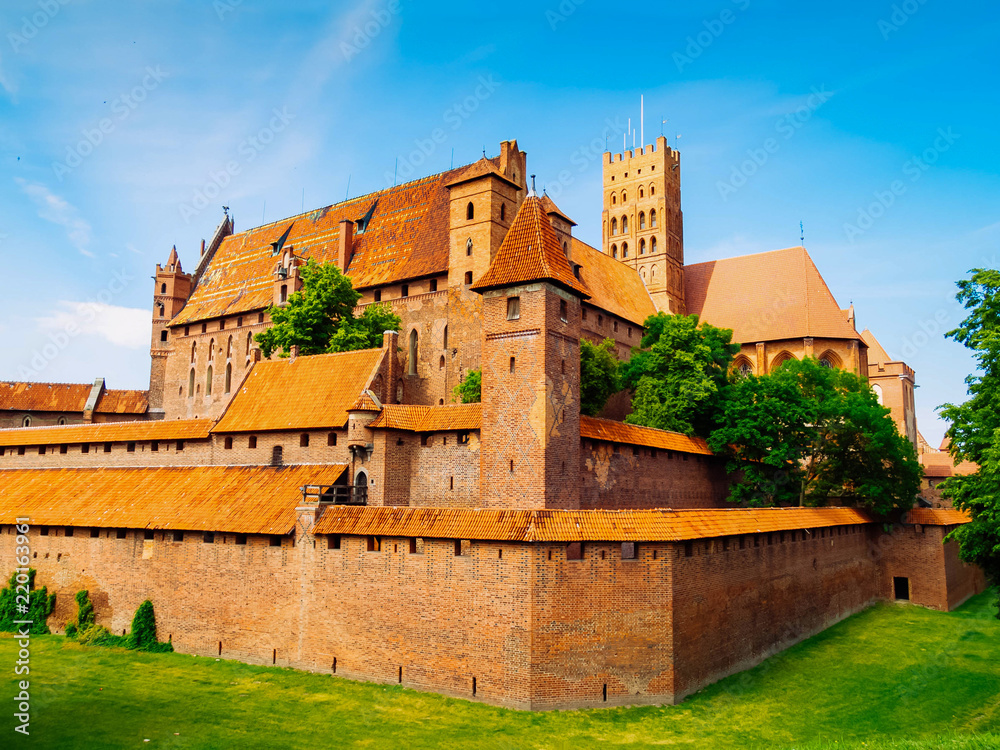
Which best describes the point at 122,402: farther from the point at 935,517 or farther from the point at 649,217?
the point at 935,517

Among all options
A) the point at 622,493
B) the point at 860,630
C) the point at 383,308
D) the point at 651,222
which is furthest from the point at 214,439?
the point at 651,222

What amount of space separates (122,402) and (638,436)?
4495 cm

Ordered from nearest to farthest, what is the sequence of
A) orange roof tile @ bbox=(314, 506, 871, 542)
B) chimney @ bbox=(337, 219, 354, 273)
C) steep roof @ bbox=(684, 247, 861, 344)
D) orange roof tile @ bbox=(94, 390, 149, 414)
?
1. orange roof tile @ bbox=(314, 506, 871, 542)
2. chimney @ bbox=(337, 219, 354, 273)
3. steep roof @ bbox=(684, 247, 861, 344)
4. orange roof tile @ bbox=(94, 390, 149, 414)

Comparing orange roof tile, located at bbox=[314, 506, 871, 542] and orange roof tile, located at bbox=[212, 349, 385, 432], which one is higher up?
orange roof tile, located at bbox=[212, 349, 385, 432]

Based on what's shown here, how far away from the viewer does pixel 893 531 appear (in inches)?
1615

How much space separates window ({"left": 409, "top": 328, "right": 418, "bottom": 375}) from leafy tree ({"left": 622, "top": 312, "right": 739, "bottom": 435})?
10.9 meters

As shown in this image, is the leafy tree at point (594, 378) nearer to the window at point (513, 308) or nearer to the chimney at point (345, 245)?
the window at point (513, 308)

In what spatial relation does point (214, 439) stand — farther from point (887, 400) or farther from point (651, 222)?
point (887, 400)

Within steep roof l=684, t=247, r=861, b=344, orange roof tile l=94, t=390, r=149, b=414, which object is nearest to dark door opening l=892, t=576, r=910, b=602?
steep roof l=684, t=247, r=861, b=344

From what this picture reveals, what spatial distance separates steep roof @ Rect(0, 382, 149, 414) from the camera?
200 feet

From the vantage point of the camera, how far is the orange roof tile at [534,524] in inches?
925

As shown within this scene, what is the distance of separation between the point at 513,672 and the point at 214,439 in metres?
18.4

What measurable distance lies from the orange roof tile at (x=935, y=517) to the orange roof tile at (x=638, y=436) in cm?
1164

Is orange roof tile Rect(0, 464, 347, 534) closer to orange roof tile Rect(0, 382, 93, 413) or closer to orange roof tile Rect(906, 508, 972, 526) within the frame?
orange roof tile Rect(0, 382, 93, 413)
